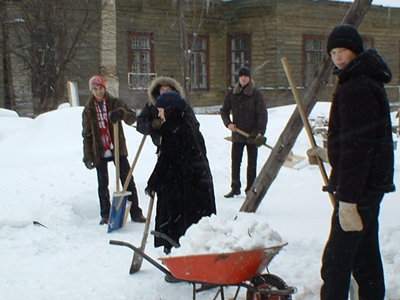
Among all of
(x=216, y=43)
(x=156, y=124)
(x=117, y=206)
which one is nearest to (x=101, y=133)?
(x=117, y=206)

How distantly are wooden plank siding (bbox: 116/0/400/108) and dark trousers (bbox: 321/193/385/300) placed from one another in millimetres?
17136

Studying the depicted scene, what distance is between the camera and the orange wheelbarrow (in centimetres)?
293

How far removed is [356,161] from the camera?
9.07ft

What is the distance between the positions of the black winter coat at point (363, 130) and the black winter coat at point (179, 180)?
5.79 ft

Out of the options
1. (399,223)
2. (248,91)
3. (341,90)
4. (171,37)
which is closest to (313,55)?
(171,37)

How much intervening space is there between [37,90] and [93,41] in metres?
2.85

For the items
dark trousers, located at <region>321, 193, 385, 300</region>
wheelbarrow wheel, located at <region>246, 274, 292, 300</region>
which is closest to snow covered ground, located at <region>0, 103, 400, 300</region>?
wheelbarrow wheel, located at <region>246, 274, 292, 300</region>

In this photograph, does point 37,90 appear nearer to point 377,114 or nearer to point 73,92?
point 73,92

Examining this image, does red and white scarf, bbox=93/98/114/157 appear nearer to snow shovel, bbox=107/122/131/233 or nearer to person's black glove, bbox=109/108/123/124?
snow shovel, bbox=107/122/131/233

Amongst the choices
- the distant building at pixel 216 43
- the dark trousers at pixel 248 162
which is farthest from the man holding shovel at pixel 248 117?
the distant building at pixel 216 43

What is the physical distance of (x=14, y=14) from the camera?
1719 cm

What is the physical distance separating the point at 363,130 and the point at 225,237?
944mm

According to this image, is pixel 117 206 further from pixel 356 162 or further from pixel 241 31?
pixel 241 31

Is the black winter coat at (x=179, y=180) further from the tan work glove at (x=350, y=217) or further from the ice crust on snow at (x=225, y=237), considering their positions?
the tan work glove at (x=350, y=217)
